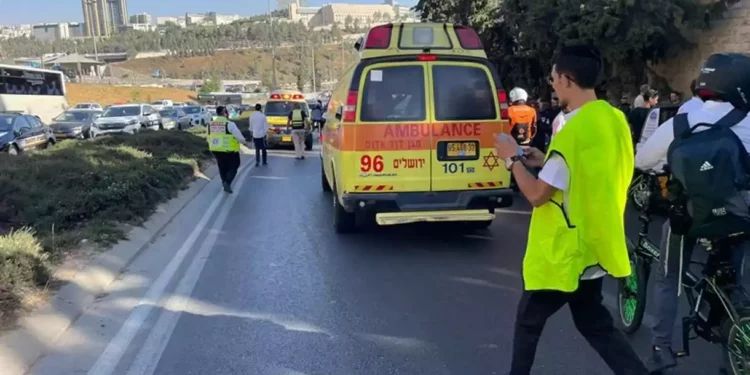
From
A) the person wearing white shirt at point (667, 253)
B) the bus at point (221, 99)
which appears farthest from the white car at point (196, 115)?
the person wearing white shirt at point (667, 253)

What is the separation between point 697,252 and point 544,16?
1377 cm

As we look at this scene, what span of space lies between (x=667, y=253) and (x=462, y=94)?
4078mm

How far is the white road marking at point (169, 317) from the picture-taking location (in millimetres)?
4629

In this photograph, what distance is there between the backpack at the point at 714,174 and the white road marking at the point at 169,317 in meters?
3.51

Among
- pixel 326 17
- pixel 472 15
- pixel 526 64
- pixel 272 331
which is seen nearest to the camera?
pixel 272 331

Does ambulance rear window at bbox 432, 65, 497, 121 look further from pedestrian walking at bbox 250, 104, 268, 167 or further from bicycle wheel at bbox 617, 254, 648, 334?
pedestrian walking at bbox 250, 104, 268, 167

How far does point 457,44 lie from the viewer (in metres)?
8.04

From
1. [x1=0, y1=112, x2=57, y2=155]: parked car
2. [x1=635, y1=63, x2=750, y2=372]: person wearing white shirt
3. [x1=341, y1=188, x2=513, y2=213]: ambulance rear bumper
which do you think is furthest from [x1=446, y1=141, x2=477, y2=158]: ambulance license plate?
[x1=0, y1=112, x2=57, y2=155]: parked car

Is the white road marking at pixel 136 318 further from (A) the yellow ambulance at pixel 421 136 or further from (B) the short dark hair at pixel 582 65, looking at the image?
(B) the short dark hair at pixel 582 65

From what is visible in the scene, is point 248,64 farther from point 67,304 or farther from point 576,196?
point 576,196

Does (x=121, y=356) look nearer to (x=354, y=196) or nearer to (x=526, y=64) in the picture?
(x=354, y=196)

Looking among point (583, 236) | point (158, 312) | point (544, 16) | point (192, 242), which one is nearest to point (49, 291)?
point (158, 312)

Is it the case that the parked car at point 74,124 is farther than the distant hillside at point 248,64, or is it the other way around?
the distant hillside at point 248,64

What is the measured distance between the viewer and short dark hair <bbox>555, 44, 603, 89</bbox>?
10.4 feet
